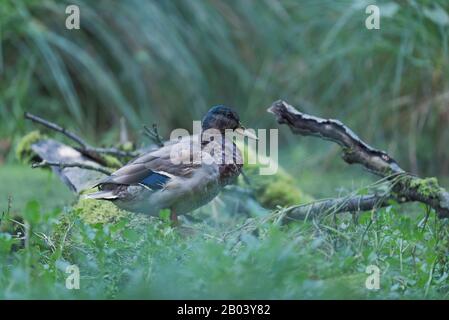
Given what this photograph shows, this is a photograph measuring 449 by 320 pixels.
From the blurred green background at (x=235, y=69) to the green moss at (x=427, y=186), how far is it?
2.43 metres

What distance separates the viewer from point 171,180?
329cm

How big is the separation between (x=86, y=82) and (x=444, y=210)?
4.64 m

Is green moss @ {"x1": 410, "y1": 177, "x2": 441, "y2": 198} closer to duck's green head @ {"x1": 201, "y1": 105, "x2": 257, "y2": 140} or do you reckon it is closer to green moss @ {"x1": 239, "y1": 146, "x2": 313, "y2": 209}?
duck's green head @ {"x1": 201, "y1": 105, "x2": 257, "y2": 140}

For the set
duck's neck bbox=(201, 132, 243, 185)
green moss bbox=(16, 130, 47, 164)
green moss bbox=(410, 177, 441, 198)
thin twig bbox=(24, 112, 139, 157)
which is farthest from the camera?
green moss bbox=(16, 130, 47, 164)

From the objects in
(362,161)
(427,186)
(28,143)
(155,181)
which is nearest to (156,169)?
(155,181)

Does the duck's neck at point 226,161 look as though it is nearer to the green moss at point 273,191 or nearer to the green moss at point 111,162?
the green moss at point 111,162

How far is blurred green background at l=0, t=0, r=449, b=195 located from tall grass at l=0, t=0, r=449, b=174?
1cm

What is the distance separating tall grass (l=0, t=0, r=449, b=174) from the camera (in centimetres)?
609

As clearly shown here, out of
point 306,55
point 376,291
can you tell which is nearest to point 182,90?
point 306,55

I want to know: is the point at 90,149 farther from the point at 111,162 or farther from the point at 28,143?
the point at 28,143

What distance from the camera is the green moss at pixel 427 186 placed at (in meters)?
3.12

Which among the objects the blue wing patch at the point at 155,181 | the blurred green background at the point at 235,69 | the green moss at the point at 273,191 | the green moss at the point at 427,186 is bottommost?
the green moss at the point at 427,186

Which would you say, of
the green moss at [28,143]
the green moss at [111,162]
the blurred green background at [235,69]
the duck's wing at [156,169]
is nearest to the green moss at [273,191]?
the green moss at [111,162]

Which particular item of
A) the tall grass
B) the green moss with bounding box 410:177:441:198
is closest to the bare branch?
the green moss with bounding box 410:177:441:198
